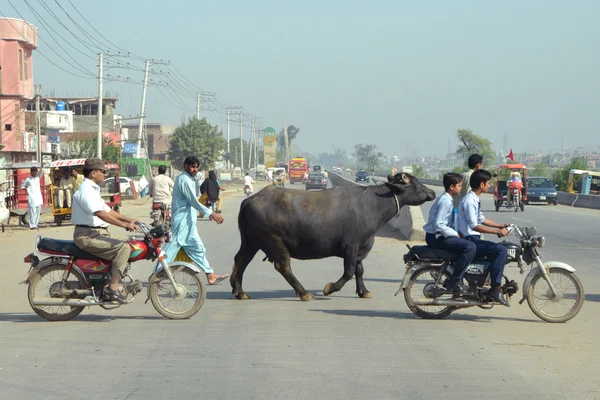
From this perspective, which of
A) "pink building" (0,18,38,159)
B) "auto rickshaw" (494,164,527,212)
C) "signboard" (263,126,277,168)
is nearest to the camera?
"auto rickshaw" (494,164,527,212)

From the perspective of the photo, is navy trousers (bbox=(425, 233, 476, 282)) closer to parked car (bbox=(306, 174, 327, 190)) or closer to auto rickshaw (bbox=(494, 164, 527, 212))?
auto rickshaw (bbox=(494, 164, 527, 212))

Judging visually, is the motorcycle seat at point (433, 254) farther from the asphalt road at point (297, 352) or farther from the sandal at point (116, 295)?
the sandal at point (116, 295)

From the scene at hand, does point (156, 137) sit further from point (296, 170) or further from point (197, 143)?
point (197, 143)

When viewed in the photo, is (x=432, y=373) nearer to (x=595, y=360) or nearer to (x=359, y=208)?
(x=595, y=360)

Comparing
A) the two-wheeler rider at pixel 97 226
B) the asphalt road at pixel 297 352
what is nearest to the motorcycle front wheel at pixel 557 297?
the asphalt road at pixel 297 352

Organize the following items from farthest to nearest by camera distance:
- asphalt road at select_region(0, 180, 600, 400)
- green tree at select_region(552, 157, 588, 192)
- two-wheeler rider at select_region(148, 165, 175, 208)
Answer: green tree at select_region(552, 157, 588, 192) < two-wheeler rider at select_region(148, 165, 175, 208) < asphalt road at select_region(0, 180, 600, 400)

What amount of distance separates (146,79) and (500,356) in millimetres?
56048

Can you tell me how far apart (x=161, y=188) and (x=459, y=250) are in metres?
12.1

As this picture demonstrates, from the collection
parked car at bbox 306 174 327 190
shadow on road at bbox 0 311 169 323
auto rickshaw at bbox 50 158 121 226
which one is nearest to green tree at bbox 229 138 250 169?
parked car at bbox 306 174 327 190

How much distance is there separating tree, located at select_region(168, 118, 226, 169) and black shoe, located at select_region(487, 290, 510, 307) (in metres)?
82.1

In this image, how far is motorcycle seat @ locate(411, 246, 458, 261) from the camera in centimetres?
964

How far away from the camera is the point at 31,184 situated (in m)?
25.1

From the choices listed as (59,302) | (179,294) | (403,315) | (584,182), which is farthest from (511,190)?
(59,302)

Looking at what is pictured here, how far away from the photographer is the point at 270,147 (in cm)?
15225
